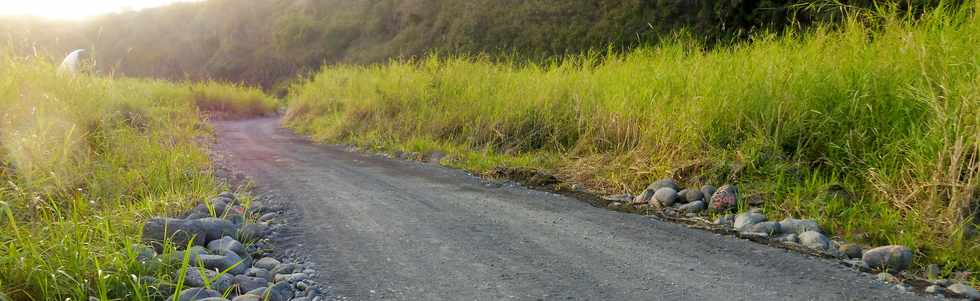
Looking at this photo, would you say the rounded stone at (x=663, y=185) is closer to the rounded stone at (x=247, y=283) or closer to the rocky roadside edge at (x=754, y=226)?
Answer: the rocky roadside edge at (x=754, y=226)

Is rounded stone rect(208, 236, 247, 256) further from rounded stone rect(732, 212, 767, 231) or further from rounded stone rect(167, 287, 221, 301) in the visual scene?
rounded stone rect(732, 212, 767, 231)

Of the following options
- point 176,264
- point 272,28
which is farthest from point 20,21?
point 176,264

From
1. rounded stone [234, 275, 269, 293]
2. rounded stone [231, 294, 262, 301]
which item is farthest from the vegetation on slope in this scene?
rounded stone [231, 294, 262, 301]

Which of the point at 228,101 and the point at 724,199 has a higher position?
the point at 724,199

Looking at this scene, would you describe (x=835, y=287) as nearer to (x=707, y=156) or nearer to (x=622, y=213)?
(x=622, y=213)

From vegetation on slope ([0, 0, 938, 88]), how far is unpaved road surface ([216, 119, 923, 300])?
11.3 metres

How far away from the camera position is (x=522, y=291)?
2498 millimetres

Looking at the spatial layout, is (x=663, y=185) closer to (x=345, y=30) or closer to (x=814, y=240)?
(x=814, y=240)

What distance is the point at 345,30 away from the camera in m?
34.4

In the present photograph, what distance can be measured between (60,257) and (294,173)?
11.8 ft

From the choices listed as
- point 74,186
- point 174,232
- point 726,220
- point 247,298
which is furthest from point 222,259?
point 726,220

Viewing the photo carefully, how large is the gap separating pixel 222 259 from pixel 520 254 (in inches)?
53.8

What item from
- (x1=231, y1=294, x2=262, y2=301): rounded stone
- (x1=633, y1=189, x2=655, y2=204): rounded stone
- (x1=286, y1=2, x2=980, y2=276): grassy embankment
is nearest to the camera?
(x1=231, y1=294, x2=262, y2=301): rounded stone

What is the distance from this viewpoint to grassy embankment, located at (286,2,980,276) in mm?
3135
